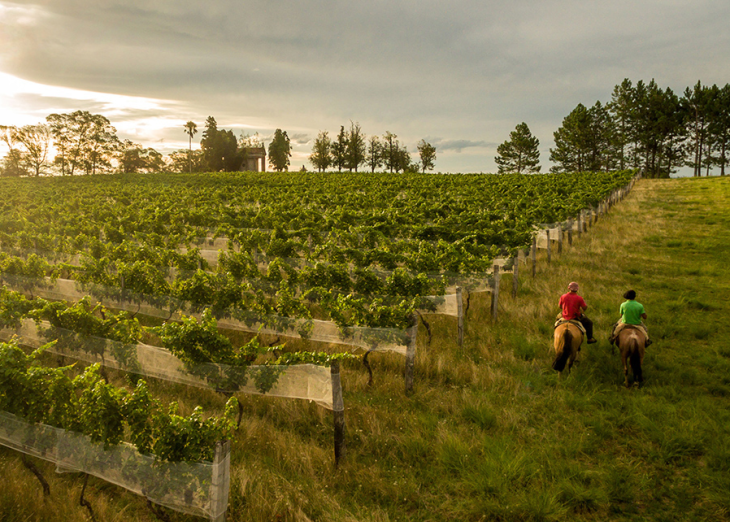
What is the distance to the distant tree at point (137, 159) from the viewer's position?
4528 inches

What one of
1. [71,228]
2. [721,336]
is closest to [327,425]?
[721,336]

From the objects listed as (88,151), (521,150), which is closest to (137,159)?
(88,151)

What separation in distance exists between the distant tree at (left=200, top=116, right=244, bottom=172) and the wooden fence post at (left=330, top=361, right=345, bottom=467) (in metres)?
114

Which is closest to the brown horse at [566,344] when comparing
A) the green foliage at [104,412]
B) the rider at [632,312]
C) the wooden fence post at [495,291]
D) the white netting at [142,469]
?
the rider at [632,312]

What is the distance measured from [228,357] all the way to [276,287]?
15.9ft

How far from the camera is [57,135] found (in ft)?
358

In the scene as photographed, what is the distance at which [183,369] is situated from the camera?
A: 7.35 m

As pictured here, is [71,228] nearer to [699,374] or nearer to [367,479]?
[367,479]

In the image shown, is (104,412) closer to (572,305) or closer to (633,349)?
(572,305)

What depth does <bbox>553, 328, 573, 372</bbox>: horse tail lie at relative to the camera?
928cm

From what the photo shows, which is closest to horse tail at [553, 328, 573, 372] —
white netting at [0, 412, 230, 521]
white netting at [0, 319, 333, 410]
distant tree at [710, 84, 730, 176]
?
white netting at [0, 319, 333, 410]

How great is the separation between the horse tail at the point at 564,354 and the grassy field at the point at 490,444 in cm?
28

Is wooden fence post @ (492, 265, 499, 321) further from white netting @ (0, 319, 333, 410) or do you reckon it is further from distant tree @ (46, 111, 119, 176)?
distant tree @ (46, 111, 119, 176)

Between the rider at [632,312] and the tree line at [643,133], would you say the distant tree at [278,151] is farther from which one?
the rider at [632,312]
